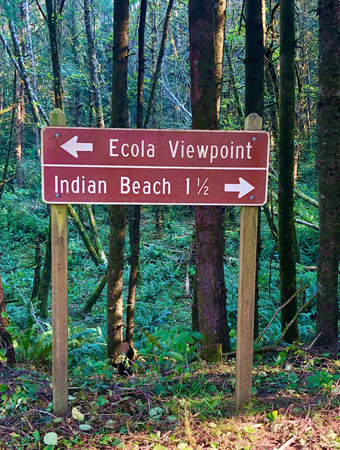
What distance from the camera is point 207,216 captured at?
4320mm

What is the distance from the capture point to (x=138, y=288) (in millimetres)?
9734

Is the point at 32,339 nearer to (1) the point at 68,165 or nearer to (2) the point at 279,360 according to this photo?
(2) the point at 279,360

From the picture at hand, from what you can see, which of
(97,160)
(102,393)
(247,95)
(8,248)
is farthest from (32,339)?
(8,248)

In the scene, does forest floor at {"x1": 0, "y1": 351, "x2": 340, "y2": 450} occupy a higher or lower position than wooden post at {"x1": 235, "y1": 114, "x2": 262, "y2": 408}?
lower

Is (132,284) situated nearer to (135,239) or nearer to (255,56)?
(135,239)

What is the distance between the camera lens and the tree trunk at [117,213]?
5141 mm

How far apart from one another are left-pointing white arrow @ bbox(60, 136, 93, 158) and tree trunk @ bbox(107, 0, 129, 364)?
2619 mm

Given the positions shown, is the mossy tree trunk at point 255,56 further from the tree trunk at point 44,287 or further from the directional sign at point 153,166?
the tree trunk at point 44,287

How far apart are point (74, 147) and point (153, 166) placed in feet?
1.83

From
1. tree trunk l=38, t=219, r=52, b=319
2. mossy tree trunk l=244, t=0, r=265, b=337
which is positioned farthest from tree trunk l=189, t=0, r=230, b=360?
tree trunk l=38, t=219, r=52, b=319

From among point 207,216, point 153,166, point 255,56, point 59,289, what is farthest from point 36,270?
point 153,166

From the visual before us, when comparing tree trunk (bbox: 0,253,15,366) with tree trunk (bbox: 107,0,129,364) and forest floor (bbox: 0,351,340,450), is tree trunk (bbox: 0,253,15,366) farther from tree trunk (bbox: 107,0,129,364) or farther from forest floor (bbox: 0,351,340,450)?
tree trunk (bbox: 107,0,129,364)

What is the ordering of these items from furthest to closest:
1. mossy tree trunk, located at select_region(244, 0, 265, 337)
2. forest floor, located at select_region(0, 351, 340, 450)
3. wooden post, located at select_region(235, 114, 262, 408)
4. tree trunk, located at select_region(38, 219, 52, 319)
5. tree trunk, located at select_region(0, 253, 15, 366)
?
1. tree trunk, located at select_region(38, 219, 52, 319)
2. mossy tree trunk, located at select_region(244, 0, 265, 337)
3. tree trunk, located at select_region(0, 253, 15, 366)
4. wooden post, located at select_region(235, 114, 262, 408)
5. forest floor, located at select_region(0, 351, 340, 450)

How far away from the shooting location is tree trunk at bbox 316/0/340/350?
4.10 metres
